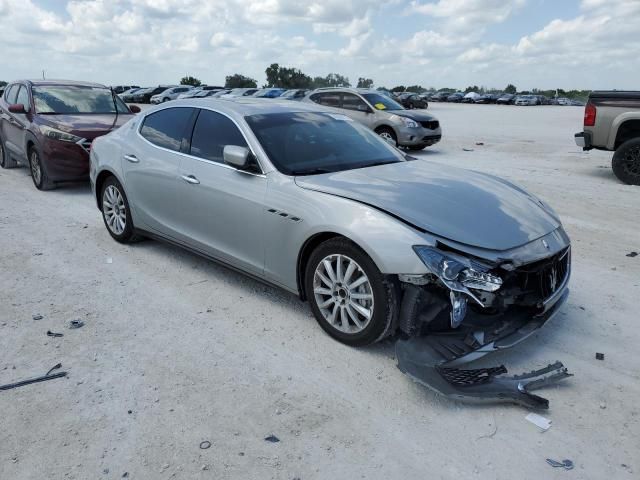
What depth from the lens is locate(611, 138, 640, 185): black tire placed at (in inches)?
375

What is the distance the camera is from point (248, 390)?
3.29m

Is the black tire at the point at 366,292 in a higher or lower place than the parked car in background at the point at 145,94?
lower

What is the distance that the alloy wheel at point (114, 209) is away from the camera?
5.86 metres

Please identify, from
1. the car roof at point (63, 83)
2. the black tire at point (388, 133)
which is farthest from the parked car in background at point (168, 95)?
the car roof at point (63, 83)

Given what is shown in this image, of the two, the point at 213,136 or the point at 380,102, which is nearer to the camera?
the point at 213,136

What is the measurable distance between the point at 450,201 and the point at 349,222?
77cm

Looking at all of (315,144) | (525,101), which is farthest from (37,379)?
(525,101)

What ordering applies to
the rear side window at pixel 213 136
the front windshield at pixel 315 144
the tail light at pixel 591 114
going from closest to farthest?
the front windshield at pixel 315 144 → the rear side window at pixel 213 136 → the tail light at pixel 591 114

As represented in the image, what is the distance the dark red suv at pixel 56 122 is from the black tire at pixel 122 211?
276cm

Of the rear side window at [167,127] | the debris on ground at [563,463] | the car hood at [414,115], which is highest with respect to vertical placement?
the rear side window at [167,127]

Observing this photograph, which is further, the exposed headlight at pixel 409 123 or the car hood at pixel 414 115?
the car hood at pixel 414 115

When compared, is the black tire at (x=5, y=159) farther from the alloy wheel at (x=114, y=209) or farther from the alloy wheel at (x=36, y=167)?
the alloy wheel at (x=114, y=209)

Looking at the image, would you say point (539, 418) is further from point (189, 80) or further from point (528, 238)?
point (189, 80)

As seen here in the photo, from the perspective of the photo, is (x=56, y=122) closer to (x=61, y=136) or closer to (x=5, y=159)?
(x=61, y=136)
